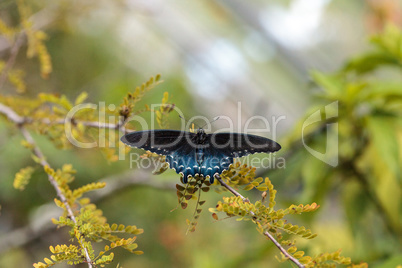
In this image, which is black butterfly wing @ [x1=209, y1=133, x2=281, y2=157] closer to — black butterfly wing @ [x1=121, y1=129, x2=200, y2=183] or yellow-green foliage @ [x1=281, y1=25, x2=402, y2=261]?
black butterfly wing @ [x1=121, y1=129, x2=200, y2=183]

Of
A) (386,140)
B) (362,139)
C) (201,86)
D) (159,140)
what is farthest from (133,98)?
(201,86)

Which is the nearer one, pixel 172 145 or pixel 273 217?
pixel 273 217

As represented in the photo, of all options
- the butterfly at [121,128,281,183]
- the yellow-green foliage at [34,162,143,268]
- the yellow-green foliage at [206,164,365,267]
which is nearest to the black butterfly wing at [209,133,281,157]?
the butterfly at [121,128,281,183]

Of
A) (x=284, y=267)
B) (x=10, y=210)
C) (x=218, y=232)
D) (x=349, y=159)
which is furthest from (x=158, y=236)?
(x=349, y=159)

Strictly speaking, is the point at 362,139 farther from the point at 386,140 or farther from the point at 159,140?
the point at 159,140

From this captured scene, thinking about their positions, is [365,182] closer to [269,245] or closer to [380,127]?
[380,127]

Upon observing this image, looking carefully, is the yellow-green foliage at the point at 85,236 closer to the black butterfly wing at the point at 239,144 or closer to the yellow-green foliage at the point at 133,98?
the yellow-green foliage at the point at 133,98
